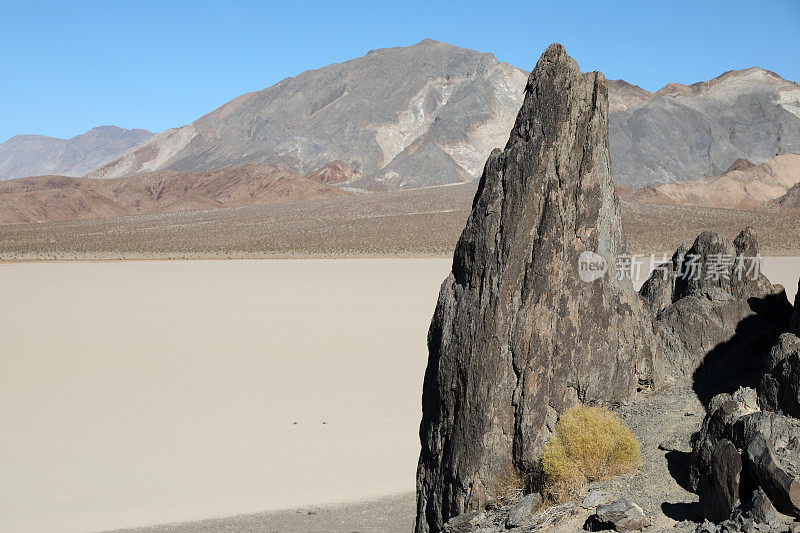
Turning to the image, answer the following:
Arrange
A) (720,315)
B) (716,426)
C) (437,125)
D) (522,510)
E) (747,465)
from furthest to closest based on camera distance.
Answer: (437,125), (720,315), (522,510), (716,426), (747,465)

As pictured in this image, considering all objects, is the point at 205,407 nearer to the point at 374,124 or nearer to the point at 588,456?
the point at 588,456

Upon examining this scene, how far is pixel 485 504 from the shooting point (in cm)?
584

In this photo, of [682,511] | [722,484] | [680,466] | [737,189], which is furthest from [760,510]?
[737,189]

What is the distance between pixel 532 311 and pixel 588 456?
1.28 m

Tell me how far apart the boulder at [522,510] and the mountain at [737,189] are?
92.2m

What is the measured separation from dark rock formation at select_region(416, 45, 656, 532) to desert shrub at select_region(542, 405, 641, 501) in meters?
A: 0.42

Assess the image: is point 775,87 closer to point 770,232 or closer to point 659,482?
point 770,232

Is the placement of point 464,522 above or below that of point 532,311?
below

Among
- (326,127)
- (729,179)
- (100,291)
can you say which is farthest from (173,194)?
(100,291)

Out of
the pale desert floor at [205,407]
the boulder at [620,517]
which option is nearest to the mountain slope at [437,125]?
the pale desert floor at [205,407]

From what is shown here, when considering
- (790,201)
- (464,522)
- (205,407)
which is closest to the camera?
(464,522)

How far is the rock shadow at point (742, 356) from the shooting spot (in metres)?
6.61

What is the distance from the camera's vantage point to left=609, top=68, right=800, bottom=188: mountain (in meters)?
135

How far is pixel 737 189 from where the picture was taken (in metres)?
97.2
